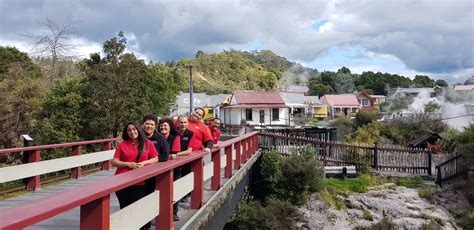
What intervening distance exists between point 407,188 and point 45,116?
588 inches

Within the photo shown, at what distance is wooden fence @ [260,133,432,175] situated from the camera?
20.8m

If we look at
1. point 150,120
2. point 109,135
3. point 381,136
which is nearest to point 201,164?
point 150,120

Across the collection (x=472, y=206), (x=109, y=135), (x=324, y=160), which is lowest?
(x=472, y=206)

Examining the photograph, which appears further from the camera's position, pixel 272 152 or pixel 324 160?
pixel 324 160

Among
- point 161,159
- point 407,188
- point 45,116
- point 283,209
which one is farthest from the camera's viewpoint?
point 407,188

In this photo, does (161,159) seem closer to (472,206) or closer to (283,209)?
(283,209)

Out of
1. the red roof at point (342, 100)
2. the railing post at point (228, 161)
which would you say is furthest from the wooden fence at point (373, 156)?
the red roof at point (342, 100)

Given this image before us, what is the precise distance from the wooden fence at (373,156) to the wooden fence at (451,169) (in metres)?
0.94

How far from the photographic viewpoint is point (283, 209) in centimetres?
1541

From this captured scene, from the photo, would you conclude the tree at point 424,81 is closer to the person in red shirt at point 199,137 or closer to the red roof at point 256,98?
the red roof at point 256,98

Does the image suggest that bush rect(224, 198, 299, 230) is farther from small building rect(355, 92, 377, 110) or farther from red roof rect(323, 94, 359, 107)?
small building rect(355, 92, 377, 110)

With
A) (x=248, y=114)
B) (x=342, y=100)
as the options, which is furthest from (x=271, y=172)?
(x=342, y=100)

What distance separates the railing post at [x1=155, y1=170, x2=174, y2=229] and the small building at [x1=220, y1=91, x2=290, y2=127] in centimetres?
4247

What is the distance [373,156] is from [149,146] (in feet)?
57.7
